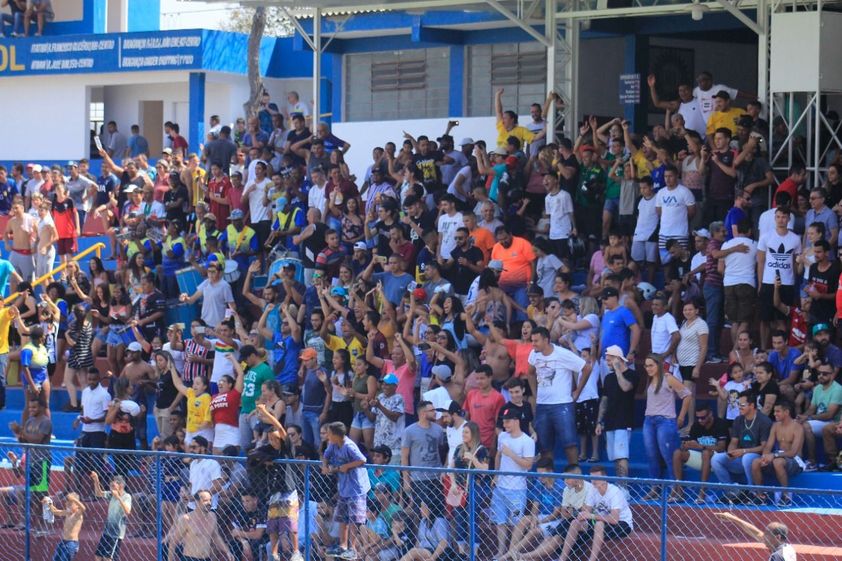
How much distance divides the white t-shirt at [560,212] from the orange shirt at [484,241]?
2.38ft

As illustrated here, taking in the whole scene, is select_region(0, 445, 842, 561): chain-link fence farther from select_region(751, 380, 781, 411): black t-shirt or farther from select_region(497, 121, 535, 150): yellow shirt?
select_region(497, 121, 535, 150): yellow shirt

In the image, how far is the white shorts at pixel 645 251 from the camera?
16281mm

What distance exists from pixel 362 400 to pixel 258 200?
18.2ft

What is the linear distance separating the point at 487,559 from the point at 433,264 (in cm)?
531

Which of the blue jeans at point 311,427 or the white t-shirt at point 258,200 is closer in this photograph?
the blue jeans at point 311,427

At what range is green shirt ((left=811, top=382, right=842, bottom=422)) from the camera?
13.1m

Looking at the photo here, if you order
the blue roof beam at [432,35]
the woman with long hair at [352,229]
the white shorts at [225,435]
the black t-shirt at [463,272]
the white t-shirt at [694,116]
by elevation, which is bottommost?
the white shorts at [225,435]

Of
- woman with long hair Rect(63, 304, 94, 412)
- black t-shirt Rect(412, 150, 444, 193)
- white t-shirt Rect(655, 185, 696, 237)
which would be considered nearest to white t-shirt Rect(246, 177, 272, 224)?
black t-shirt Rect(412, 150, 444, 193)

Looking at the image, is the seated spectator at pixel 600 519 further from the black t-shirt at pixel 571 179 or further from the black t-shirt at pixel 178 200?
the black t-shirt at pixel 178 200

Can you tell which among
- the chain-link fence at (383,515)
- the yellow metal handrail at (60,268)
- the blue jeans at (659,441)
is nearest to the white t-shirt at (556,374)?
the chain-link fence at (383,515)

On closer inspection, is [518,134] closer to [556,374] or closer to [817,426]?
[556,374]

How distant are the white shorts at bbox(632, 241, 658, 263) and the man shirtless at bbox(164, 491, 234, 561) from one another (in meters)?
6.04

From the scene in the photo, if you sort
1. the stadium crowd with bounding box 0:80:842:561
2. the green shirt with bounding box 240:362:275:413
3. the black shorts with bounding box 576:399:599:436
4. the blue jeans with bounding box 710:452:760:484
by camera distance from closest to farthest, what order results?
the stadium crowd with bounding box 0:80:842:561
the blue jeans with bounding box 710:452:760:484
the black shorts with bounding box 576:399:599:436
the green shirt with bounding box 240:362:275:413

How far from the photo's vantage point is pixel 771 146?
1680 cm
